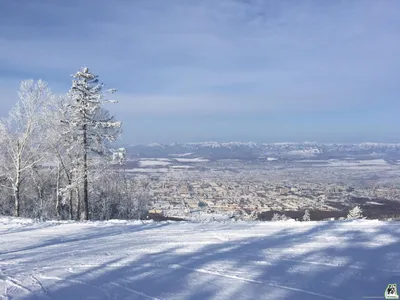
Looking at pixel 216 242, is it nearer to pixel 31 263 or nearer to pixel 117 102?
pixel 31 263

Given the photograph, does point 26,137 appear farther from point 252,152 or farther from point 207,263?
point 252,152

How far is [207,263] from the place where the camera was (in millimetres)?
8164

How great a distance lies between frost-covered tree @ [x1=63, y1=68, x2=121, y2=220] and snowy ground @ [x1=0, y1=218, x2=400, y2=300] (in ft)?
26.4

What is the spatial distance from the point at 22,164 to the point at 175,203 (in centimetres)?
2049

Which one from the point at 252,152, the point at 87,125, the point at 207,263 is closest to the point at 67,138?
the point at 87,125

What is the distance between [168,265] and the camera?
26.5ft

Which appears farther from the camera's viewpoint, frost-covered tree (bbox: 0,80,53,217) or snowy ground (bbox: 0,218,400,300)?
frost-covered tree (bbox: 0,80,53,217)

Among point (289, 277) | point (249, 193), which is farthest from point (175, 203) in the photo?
point (289, 277)

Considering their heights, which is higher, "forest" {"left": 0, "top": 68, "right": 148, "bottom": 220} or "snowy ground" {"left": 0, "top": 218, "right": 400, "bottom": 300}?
"forest" {"left": 0, "top": 68, "right": 148, "bottom": 220}

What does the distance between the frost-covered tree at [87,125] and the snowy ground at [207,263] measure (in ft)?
26.4

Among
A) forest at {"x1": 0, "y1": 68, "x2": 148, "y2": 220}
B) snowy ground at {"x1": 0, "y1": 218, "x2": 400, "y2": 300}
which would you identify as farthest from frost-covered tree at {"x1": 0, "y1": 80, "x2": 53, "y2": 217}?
snowy ground at {"x1": 0, "y1": 218, "x2": 400, "y2": 300}

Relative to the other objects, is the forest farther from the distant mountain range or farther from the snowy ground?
the distant mountain range

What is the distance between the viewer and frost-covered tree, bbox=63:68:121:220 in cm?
1992

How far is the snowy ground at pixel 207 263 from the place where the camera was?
6.61 m
